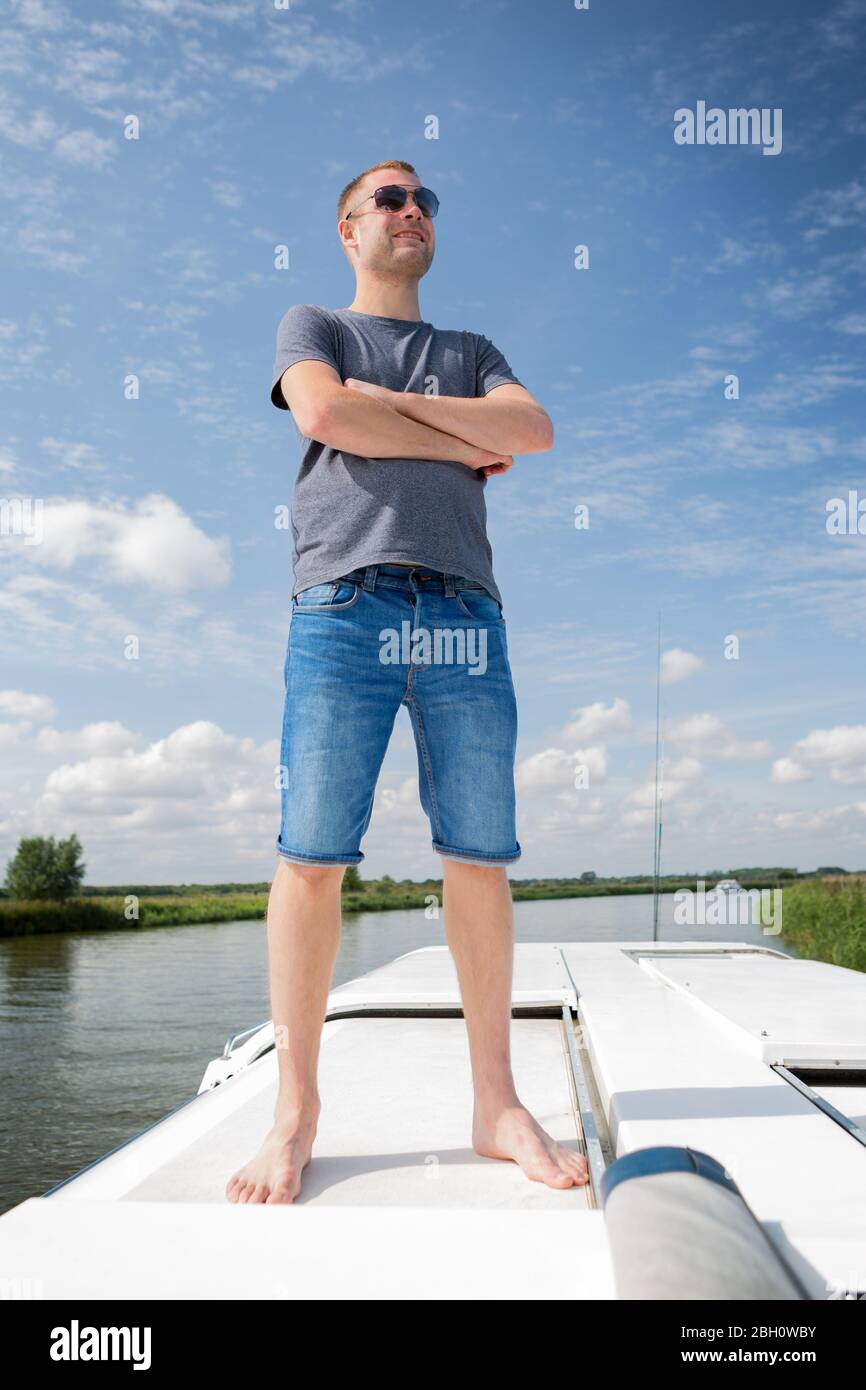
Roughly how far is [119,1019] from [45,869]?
24047 millimetres

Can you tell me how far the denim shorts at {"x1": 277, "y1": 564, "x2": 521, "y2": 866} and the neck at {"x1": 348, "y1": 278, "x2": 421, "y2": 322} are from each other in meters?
0.60

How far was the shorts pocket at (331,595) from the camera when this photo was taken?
1622mm

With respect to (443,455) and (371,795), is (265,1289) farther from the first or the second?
(443,455)

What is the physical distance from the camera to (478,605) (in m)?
1.72

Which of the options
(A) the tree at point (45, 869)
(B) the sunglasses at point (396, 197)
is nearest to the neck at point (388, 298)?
(B) the sunglasses at point (396, 197)

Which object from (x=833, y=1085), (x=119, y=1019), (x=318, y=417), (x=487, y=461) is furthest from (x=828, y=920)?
(x=318, y=417)

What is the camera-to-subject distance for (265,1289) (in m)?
0.95

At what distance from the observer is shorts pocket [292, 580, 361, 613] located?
63.9 inches

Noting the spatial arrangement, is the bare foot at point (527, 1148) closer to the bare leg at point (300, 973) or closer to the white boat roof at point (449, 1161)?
the white boat roof at point (449, 1161)

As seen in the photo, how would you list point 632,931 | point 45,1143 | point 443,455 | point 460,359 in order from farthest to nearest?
point 632,931, point 45,1143, point 460,359, point 443,455

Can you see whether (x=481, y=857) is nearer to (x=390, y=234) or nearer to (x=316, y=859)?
(x=316, y=859)

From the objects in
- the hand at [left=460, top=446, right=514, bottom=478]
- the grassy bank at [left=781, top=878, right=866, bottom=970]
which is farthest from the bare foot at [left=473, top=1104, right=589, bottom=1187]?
the grassy bank at [left=781, top=878, right=866, bottom=970]
